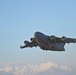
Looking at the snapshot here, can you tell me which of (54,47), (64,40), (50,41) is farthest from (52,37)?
(64,40)

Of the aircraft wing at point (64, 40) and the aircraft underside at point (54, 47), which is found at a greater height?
the aircraft wing at point (64, 40)

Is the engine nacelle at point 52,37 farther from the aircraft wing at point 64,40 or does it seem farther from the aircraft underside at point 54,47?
the aircraft underside at point 54,47

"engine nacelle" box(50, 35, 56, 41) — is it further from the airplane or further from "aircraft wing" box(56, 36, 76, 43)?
"aircraft wing" box(56, 36, 76, 43)

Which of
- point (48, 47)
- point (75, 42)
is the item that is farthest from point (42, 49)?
point (75, 42)

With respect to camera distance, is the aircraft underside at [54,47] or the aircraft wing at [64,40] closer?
the aircraft underside at [54,47]

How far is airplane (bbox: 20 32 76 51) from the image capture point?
2557 inches

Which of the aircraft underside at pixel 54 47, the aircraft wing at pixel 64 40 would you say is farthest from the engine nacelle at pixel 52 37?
the aircraft underside at pixel 54 47

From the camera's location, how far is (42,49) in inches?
2709

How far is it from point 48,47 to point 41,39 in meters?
2.76

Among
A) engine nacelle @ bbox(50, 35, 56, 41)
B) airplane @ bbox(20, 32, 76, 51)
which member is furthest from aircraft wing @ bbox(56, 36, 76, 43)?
engine nacelle @ bbox(50, 35, 56, 41)

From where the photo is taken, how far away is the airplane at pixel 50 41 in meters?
64.9

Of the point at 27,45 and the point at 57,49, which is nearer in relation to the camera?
the point at 57,49

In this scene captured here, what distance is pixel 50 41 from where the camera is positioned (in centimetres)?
6762

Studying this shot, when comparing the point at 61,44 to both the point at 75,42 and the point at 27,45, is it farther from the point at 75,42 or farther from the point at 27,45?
the point at 27,45
